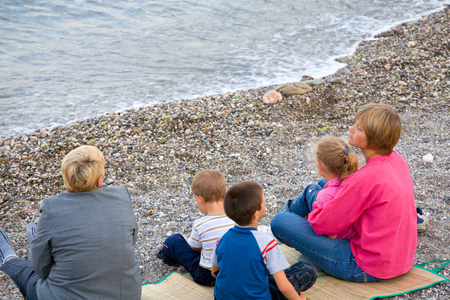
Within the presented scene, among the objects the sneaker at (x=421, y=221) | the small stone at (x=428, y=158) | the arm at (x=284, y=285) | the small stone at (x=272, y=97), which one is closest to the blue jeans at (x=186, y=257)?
the arm at (x=284, y=285)

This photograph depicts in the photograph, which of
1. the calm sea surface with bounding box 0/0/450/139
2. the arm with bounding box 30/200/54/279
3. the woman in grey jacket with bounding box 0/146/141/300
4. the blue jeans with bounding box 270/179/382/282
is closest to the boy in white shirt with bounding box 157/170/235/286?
the blue jeans with bounding box 270/179/382/282

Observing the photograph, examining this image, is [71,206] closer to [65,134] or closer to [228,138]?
[228,138]

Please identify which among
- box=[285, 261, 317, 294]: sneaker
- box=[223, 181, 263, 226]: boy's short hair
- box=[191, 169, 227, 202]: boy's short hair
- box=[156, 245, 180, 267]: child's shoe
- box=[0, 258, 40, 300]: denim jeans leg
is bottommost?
box=[156, 245, 180, 267]: child's shoe

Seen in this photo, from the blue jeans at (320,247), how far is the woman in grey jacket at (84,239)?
1188 millimetres

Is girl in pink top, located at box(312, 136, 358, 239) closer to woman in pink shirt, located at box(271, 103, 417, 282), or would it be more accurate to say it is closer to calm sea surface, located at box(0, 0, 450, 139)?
woman in pink shirt, located at box(271, 103, 417, 282)

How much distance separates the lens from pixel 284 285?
2.42 meters

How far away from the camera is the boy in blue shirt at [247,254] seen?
7.65ft

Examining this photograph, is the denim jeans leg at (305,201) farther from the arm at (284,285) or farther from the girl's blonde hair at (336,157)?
the arm at (284,285)

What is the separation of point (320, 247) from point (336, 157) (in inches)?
26.3

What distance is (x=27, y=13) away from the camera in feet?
44.1

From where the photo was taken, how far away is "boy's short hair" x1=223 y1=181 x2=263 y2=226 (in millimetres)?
2332

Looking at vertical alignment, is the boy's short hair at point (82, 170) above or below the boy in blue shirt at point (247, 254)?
above

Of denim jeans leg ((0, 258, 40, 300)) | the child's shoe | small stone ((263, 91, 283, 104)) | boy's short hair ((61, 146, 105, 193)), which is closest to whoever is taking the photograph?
boy's short hair ((61, 146, 105, 193))

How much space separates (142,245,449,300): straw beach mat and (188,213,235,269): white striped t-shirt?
0.74 feet
